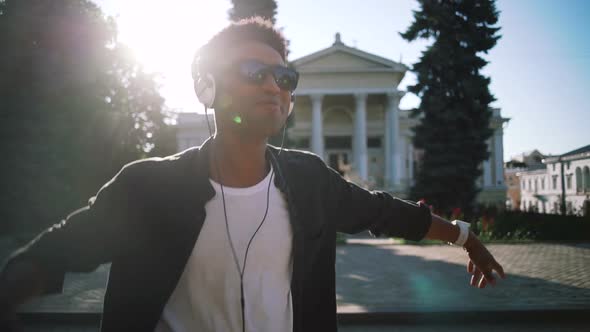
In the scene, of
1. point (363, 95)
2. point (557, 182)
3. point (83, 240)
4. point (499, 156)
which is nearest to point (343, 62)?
point (363, 95)

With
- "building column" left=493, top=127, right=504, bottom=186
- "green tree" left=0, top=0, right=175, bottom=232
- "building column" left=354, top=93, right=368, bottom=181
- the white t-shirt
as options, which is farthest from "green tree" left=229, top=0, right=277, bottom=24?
"building column" left=493, top=127, right=504, bottom=186

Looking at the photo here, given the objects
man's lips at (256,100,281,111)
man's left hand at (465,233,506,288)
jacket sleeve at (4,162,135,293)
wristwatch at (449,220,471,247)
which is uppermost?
man's lips at (256,100,281,111)

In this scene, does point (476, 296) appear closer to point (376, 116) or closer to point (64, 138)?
point (64, 138)

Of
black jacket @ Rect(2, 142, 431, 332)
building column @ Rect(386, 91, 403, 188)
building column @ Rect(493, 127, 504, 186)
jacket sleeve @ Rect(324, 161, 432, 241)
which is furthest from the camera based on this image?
building column @ Rect(493, 127, 504, 186)

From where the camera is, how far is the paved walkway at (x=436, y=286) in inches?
210

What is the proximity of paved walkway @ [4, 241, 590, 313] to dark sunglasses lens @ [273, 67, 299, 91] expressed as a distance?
3.84 metres

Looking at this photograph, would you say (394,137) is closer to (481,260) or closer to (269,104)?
(481,260)

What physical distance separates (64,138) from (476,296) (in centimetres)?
1487

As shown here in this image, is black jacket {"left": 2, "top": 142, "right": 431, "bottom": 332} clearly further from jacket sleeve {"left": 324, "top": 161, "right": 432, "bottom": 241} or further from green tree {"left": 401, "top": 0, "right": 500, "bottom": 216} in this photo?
green tree {"left": 401, "top": 0, "right": 500, "bottom": 216}

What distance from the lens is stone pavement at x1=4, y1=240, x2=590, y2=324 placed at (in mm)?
5297

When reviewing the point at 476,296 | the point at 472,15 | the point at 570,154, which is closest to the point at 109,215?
the point at 476,296

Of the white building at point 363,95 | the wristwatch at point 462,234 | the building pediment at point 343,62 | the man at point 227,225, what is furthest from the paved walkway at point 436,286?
the building pediment at point 343,62

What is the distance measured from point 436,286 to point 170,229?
6041 mm

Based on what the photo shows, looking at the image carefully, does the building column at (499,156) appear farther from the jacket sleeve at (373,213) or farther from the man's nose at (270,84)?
→ the man's nose at (270,84)
